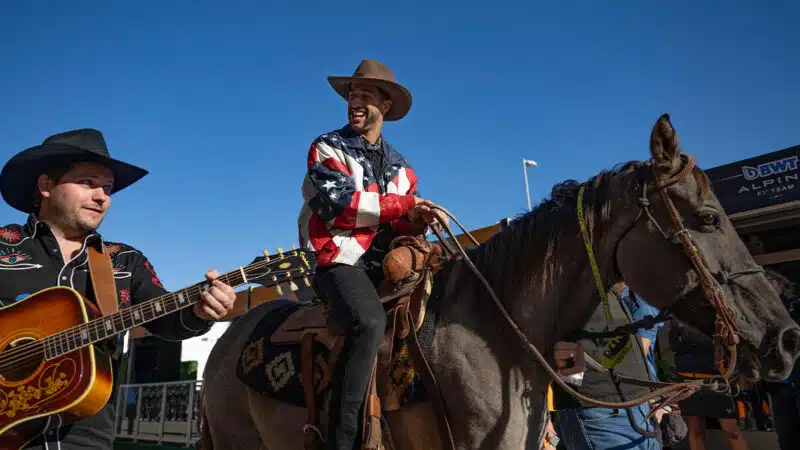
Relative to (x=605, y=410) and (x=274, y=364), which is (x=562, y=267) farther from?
(x=274, y=364)

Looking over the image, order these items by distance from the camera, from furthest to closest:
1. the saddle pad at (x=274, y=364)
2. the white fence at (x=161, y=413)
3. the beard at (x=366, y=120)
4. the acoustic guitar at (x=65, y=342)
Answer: the white fence at (x=161, y=413)
the beard at (x=366, y=120)
the saddle pad at (x=274, y=364)
the acoustic guitar at (x=65, y=342)

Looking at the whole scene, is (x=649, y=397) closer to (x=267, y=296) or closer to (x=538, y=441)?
(x=538, y=441)

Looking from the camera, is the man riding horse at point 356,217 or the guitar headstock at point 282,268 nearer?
the man riding horse at point 356,217

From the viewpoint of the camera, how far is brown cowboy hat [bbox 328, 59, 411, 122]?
3189 mm

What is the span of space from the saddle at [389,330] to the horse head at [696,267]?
915mm

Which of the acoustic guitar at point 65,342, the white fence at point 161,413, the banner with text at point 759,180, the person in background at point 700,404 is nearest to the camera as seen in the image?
the acoustic guitar at point 65,342

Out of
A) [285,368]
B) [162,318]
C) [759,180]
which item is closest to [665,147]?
[285,368]

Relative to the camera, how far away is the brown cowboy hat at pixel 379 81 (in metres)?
3.19

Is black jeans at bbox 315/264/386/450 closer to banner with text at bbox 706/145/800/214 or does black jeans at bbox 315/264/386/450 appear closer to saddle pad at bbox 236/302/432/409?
saddle pad at bbox 236/302/432/409

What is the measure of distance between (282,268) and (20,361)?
1.33 m

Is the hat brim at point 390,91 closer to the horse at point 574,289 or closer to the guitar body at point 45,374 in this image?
the horse at point 574,289

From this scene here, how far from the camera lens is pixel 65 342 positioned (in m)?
2.56

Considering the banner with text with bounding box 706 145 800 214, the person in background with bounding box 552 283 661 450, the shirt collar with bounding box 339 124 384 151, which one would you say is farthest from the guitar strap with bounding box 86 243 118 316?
the banner with text with bounding box 706 145 800 214

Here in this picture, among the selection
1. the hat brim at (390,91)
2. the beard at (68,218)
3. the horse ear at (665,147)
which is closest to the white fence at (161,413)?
the beard at (68,218)
